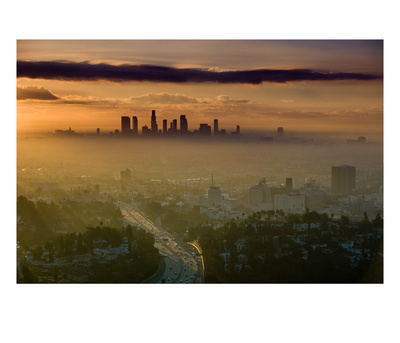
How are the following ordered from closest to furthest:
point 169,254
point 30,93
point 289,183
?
point 30,93 < point 169,254 < point 289,183

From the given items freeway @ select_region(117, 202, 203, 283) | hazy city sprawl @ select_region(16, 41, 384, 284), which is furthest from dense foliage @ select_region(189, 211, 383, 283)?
freeway @ select_region(117, 202, 203, 283)

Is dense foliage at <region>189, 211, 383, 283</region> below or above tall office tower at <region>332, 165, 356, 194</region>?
→ below

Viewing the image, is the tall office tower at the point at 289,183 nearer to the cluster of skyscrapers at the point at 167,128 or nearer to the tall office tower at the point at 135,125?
the cluster of skyscrapers at the point at 167,128

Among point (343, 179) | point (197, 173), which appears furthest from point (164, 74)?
point (343, 179)

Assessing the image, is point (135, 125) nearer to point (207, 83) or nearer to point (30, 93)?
point (207, 83)

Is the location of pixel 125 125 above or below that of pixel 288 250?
above

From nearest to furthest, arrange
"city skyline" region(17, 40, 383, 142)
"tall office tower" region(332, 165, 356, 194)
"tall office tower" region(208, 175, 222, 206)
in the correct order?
"city skyline" region(17, 40, 383, 142) → "tall office tower" region(332, 165, 356, 194) → "tall office tower" region(208, 175, 222, 206)

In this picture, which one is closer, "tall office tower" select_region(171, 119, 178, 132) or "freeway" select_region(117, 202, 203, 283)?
"freeway" select_region(117, 202, 203, 283)

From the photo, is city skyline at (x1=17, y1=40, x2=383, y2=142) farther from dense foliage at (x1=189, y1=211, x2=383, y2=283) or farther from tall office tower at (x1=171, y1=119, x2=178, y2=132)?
dense foliage at (x1=189, y1=211, x2=383, y2=283)
